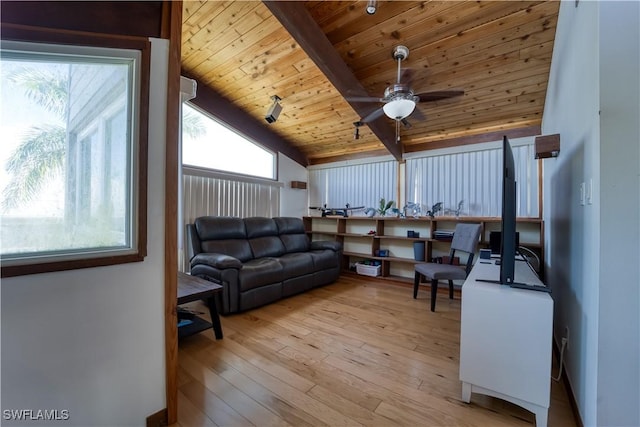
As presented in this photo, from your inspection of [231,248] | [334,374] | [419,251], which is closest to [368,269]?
[419,251]

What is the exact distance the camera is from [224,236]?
3521mm

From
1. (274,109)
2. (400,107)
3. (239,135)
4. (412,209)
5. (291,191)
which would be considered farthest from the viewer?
(291,191)

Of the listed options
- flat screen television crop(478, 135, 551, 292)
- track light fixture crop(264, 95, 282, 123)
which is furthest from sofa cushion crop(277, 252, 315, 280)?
flat screen television crop(478, 135, 551, 292)

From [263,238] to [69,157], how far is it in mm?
2922

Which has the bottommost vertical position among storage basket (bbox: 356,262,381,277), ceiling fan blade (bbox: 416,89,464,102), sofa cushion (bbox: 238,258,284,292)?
storage basket (bbox: 356,262,381,277)

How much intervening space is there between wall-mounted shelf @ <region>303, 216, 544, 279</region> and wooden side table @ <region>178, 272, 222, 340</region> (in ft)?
9.05

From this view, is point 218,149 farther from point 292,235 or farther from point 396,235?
point 396,235

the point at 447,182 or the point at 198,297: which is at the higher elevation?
the point at 447,182

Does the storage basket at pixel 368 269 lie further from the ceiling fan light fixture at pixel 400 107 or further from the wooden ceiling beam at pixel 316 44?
the ceiling fan light fixture at pixel 400 107

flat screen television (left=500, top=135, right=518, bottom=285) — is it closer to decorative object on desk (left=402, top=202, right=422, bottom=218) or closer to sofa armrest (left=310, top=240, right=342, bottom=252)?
decorative object on desk (left=402, top=202, right=422, bottom=218)

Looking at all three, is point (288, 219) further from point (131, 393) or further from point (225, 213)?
point (131, 393)

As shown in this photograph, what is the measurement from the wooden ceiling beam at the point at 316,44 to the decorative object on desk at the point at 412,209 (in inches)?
67.5

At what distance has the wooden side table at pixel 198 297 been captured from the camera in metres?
2.00

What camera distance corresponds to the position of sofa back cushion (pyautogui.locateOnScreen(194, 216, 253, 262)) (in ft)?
10.9
